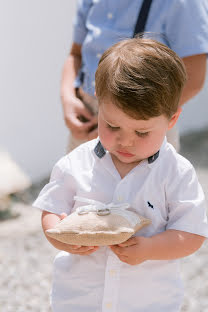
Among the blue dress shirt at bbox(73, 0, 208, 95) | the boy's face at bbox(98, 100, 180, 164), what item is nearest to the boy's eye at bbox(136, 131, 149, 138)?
the boy's face at bbox(98, 100, 180, 164)

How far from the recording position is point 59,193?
1.89m

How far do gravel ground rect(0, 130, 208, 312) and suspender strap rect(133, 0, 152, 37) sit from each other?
199cm

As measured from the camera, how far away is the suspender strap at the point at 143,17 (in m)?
2.34

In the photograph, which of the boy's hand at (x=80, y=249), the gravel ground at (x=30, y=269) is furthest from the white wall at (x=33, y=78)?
the boy's hand at (x=80, y=249)

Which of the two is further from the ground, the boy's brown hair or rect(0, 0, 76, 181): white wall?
the boy's brown hair

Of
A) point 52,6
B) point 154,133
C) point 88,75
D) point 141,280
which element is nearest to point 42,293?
point 88,75

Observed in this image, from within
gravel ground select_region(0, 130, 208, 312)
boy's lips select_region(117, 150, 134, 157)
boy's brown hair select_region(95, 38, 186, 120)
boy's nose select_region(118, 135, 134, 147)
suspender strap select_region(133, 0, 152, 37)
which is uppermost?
boy's brown hair select_region(95, 38, 186, 120)

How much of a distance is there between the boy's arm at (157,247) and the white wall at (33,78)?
4.21 meters

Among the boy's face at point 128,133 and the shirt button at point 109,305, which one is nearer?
the boy's face at point 128,133

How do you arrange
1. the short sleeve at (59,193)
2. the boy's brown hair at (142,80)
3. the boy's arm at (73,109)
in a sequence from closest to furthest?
the boy's brown hair at (142,80), the short sleeve at (59,193), the boy's arm at (73,109)

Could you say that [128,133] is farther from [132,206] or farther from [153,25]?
[153,25]

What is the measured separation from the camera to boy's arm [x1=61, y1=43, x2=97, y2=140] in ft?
8.41

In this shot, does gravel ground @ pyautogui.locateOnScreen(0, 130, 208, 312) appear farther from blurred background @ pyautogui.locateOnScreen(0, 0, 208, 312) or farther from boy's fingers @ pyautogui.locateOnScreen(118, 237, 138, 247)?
boy's fingers @ pyautogui.locateOnScreen(118, 237, 138, 247)

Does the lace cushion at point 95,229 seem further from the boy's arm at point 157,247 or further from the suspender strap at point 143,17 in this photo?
the suspender strap at point 143,17
